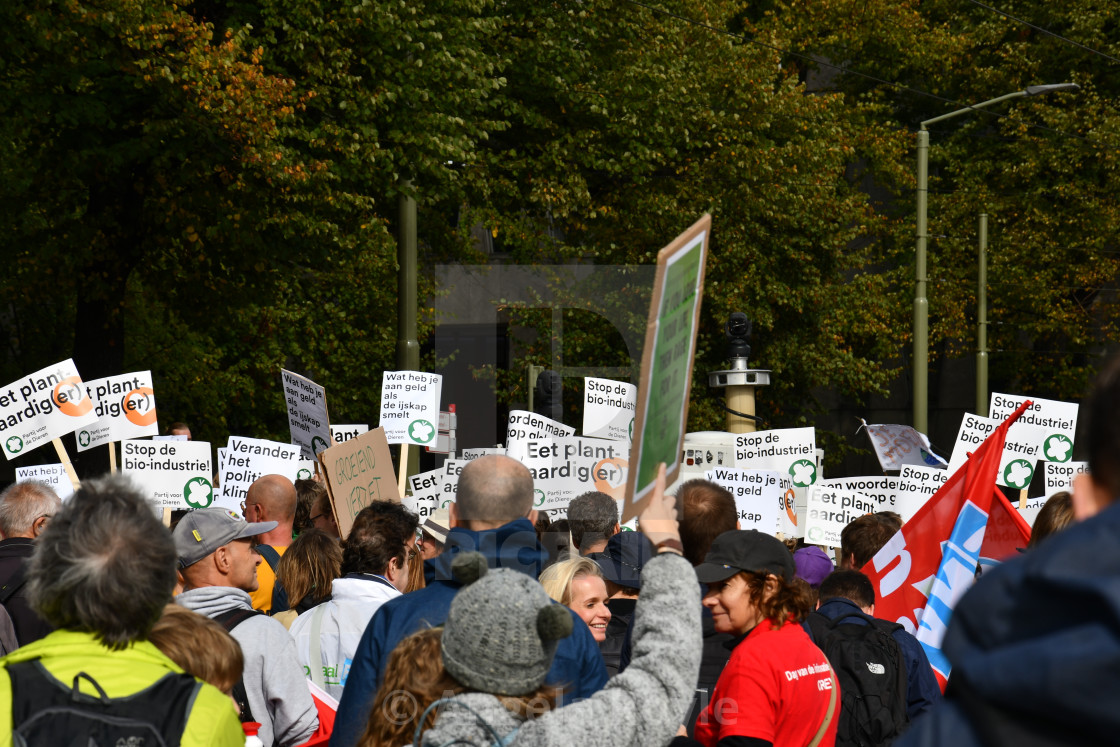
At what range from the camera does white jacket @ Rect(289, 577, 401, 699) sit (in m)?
4.50

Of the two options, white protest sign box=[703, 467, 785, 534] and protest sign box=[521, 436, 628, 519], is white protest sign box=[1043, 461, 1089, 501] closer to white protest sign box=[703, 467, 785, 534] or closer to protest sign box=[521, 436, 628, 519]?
white protest sign box=[703, 467, 785, 534]

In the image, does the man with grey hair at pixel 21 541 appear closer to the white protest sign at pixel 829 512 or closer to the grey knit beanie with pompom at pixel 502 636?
the grey knit beanie with pompom at pixel 502 636

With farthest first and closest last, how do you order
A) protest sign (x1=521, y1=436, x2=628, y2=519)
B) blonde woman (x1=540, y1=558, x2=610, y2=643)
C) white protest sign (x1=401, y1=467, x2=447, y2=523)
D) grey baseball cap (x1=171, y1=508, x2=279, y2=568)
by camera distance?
1. protest sign (x1=521, y1=436, x2=628, y2=519)
2. white protest sign (x1=401, y1=467, x2=447, y2=523)
3. blonde woman (x1=540, y1=558, x2=610, y2=643)
4. grey baseball cap (x1=171, y1=508, x2=279, y2=568)

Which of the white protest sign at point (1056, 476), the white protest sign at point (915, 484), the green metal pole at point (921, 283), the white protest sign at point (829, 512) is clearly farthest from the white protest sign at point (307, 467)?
the green metal pole at point (921, 283)

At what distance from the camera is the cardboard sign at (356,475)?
7742 mm

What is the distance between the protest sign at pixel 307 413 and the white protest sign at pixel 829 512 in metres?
3.86

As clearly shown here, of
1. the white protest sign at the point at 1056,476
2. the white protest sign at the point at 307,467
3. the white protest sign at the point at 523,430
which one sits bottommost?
the white protest sign at the point at 307,467

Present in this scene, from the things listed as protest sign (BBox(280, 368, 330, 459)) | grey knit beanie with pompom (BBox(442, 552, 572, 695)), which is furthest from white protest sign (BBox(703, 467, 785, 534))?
grey knit beanie with pompom (BBox(442, 552, 572, 695))

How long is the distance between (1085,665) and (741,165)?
2017 centimetres

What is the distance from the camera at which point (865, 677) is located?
4.16 m

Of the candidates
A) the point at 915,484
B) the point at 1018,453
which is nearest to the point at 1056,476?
the point at 1018,453

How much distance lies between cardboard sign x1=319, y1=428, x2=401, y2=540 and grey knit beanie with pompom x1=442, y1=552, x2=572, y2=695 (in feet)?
17.4

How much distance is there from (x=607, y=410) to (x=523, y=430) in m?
0.73

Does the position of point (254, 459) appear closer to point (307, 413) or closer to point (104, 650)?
point (307, 413)
